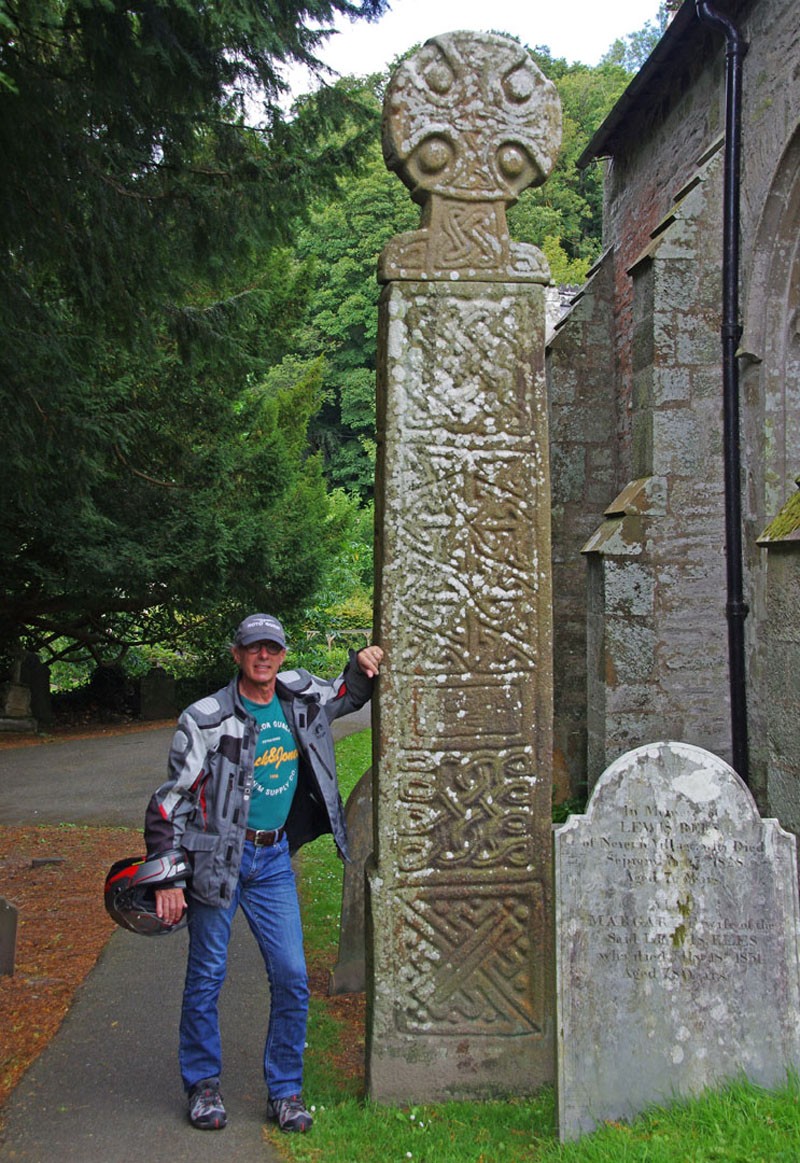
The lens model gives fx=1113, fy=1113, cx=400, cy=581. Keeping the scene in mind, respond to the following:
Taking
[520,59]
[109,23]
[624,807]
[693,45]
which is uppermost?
[693,45]

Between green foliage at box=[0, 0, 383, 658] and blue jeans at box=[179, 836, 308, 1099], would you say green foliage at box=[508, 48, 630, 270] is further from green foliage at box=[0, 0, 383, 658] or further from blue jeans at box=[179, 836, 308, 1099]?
blue jeans at box=[179, 836, 308, 1099]

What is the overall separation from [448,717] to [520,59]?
2630 millimetres

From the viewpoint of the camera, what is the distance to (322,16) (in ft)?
22.4

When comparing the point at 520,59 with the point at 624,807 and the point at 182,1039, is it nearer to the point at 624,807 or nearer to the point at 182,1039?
the point at 624,807

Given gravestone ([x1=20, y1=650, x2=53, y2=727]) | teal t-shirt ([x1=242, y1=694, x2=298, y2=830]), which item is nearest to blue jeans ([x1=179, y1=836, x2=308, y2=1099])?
teal t-shirt ([x1=242, y1=694, x2=298, y2=830])

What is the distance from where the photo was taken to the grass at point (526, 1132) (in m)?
3.45

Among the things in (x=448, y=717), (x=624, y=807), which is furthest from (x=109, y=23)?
(x=624, y=807)

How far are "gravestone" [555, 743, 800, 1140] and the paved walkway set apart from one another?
1216 millimetres

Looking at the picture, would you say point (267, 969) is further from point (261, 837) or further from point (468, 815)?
point (468, 815)

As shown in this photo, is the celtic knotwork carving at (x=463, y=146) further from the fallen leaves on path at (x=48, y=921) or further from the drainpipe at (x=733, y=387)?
the drainpipe at (x=733, y=387)

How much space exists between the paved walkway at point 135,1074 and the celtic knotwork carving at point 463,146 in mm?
3280

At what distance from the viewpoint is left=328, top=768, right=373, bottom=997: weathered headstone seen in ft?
18.6

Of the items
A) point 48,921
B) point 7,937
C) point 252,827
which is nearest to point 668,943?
point 252,827

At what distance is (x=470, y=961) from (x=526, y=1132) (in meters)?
0.63
